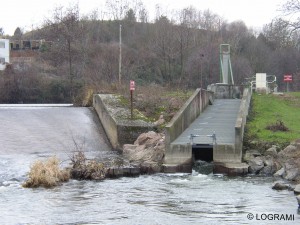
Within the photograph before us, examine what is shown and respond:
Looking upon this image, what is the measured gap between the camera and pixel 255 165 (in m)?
22.3

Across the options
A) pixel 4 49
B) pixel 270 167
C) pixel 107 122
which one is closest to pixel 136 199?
pixel 270 167

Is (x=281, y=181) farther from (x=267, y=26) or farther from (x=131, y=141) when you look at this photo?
(x=267, y=26)

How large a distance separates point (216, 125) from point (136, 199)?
11455mm

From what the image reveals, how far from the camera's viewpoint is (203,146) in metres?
23.5

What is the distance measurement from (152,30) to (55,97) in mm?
24097

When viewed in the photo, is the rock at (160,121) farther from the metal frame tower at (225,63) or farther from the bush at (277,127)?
the metal frame tower at (225,63)

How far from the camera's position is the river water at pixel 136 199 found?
14.5 metres

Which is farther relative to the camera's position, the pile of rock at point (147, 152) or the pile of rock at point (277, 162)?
the pile of rock at point (147, 152)

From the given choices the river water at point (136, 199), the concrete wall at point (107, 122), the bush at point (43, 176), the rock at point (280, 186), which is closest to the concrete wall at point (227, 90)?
the concrete wall at point (107, 122)

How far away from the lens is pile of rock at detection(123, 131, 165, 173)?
74.1 ft

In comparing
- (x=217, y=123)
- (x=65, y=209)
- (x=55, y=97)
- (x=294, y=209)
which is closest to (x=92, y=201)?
(x=65, y=209)

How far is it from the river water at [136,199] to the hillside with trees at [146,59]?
82.6ft

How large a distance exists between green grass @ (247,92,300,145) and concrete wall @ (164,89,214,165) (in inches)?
111

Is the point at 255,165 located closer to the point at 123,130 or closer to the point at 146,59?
the point at 123,130
